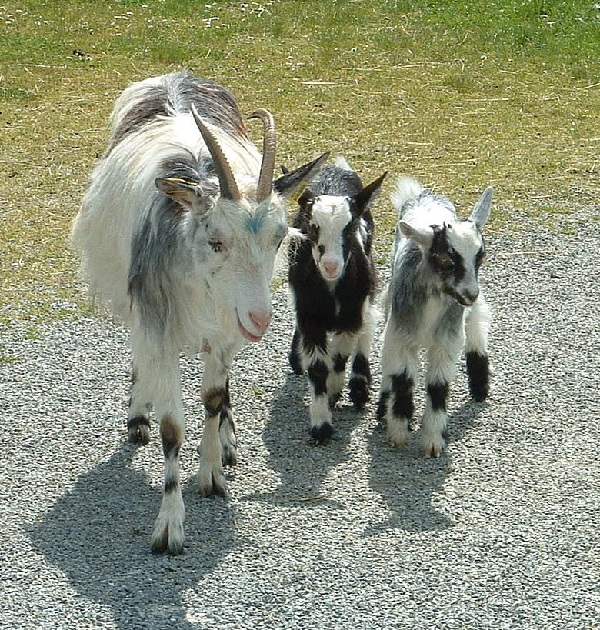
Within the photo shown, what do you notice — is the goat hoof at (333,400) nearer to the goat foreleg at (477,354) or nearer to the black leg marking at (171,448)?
the goat foreleg at (477,354)

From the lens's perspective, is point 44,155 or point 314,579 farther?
point 44,155

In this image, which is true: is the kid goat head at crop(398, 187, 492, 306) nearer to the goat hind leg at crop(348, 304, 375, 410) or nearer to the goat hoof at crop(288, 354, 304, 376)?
the goat hind leg at crop(348, 304, 375, 410)

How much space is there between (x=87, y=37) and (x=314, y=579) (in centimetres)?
1058

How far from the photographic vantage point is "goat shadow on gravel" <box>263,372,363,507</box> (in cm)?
693

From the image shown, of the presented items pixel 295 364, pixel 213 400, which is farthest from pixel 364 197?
pixel 213 400

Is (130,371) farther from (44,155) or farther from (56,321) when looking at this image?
(44,155)

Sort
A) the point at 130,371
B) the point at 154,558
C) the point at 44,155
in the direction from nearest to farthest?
the point at 154,558
the point at 130,371
the point at 44,155

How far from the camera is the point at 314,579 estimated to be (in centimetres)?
597

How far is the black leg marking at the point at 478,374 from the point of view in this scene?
7.89 metres

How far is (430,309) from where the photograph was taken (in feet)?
24.0

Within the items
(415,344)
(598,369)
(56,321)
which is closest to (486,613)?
(415,344)

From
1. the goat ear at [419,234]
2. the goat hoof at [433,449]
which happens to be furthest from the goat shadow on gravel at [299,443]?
the goat ear at [419,234]

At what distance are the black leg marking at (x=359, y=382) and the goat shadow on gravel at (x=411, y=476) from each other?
261 mm

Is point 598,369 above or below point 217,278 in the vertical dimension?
below
